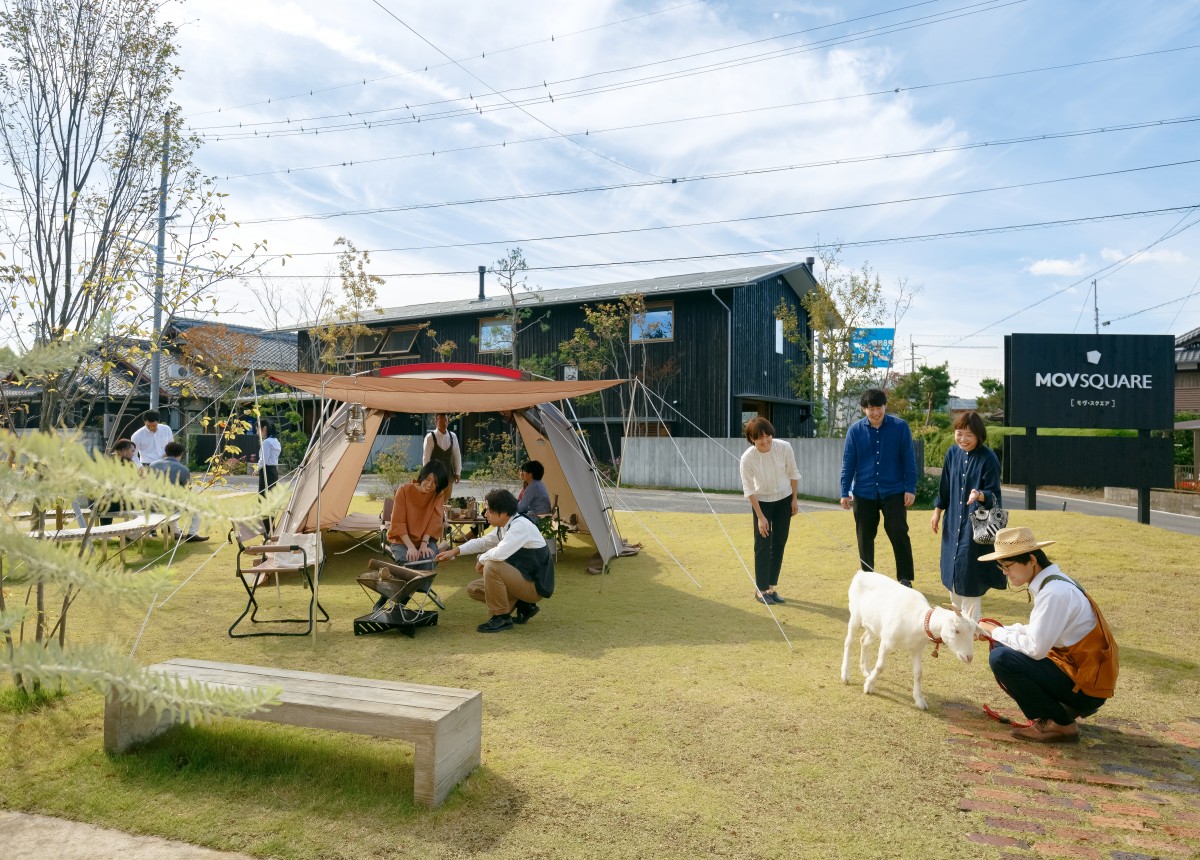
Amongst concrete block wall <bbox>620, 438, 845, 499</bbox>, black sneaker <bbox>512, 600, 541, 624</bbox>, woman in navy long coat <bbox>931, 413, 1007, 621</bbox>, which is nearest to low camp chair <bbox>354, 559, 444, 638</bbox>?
black sneaker <bbox>512, 600, 541, 624</bbox>

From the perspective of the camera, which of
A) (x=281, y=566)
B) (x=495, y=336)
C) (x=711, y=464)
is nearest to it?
(x=281, y=566)

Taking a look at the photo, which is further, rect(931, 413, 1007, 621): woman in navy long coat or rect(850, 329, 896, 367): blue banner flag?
rect(850, 329, 896, 367): blue banner flag

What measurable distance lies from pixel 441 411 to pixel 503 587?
2784mm

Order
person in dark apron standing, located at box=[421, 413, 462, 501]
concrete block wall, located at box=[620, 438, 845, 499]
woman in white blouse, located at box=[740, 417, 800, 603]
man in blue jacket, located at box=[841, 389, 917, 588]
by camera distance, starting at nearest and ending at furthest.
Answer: man in blue jacket, located at box=[841, 389, 917, 588], woman in white blouse, located at box=[740, 417, 800, 603], person in dark apron standing, located at box=[421, 413, 462, 501], concrete block wall, located at box=[620, 438, 845, 499]

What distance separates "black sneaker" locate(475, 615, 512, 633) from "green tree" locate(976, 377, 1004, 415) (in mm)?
29723

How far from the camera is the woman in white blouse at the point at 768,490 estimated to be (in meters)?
5.90

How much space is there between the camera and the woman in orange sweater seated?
5.97 metres

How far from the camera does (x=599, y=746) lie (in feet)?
10.8

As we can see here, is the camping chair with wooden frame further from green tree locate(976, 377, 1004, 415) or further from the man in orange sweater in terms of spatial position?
green tree locate(976, 377, 1004, 415)

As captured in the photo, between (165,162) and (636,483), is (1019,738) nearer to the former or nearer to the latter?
(165,162)

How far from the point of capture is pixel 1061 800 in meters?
2.88

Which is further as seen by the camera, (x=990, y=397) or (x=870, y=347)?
(x=990, y=397)

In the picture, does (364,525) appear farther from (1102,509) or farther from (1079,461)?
(1102,509)

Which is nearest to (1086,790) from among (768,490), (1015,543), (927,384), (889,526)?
(1015,543)
